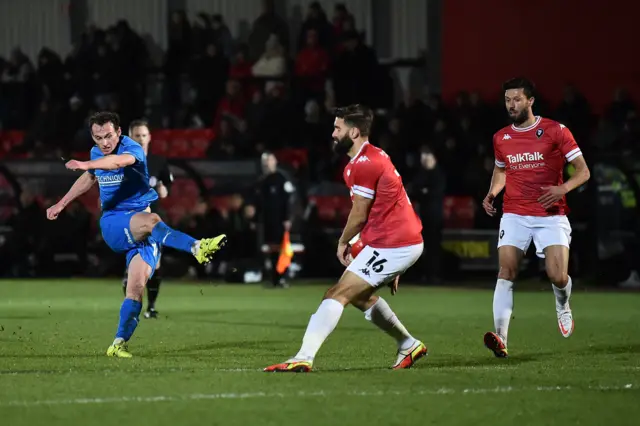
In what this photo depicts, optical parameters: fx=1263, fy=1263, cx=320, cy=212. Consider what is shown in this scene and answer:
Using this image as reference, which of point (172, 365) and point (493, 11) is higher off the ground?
point (493, 11)

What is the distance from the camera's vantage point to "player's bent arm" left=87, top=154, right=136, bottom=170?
32.4ft

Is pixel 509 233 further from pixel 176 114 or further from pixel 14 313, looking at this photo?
pixel 176 114

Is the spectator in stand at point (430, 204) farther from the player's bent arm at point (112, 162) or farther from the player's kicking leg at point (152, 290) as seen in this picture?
the player's bent arm at point (112, 162)

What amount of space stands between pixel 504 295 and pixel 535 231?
2.03 feet

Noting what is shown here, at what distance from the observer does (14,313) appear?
15258 millimetres

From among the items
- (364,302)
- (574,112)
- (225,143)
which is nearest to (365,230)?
(364,302)

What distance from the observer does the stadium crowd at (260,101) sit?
22.8 m

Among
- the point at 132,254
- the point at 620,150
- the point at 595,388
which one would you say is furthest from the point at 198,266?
the point at 595,388

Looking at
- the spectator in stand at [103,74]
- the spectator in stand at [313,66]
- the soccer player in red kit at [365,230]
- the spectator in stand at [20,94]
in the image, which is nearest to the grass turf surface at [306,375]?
the soccer player in red kit at [365,230]

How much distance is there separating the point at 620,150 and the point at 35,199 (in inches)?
418

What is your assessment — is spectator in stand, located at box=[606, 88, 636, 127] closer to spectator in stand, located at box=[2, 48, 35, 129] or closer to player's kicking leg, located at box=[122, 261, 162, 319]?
player's kicking leg, located at box=[122, 261, 162, 319]

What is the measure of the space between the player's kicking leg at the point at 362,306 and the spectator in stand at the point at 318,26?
16177mm

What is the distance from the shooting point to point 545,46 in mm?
24234

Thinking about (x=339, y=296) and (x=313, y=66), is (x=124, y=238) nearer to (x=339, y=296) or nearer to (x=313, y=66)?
(x=339, y=296)
